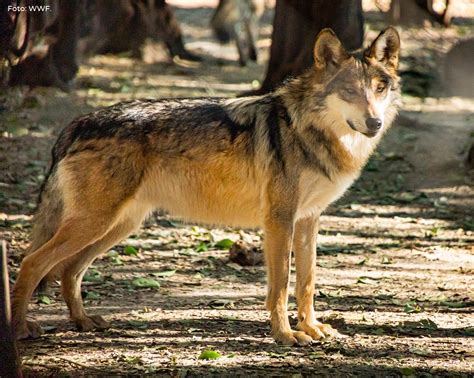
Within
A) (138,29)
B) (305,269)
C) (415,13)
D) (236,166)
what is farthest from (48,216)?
(415,13)

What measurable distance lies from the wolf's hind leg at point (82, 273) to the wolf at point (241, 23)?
35.9 feet

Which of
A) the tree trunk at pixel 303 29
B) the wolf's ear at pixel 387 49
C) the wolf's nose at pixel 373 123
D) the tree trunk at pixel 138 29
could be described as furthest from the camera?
the tree trunk at pixel 138 29

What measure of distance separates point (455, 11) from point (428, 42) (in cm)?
505

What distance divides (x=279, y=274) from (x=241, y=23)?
11976mm

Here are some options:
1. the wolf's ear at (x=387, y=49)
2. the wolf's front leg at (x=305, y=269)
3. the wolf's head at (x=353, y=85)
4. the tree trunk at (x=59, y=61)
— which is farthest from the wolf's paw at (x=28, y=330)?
the tree trunk at (x=59, y=61)

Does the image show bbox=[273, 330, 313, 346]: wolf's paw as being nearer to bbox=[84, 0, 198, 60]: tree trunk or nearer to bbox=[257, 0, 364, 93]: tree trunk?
bbox=[257, 0, 364, 93]: tree trunk

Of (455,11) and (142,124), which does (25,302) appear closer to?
(142,124)

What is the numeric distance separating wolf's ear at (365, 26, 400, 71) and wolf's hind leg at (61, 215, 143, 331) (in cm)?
174

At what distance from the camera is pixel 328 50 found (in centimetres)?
565

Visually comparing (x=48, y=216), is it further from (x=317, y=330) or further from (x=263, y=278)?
(x=263, y=278)

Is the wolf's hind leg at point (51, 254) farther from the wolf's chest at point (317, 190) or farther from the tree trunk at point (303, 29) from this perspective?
the tree trunk at point (303, 29)

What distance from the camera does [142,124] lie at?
5719mm

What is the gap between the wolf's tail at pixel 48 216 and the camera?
5691 millimetres

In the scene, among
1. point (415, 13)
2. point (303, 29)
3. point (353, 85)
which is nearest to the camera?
point (353, 85)
